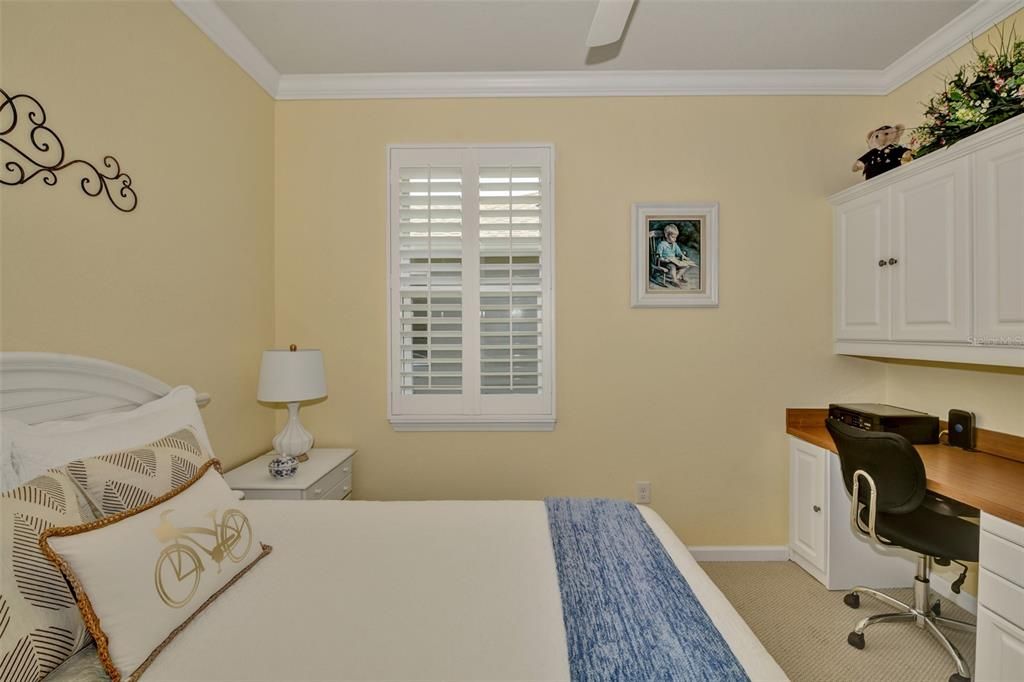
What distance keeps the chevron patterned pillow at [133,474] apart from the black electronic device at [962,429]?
3.22 metres

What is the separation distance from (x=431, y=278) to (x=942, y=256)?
249 centimetres

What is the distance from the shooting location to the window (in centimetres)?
262

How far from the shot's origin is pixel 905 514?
1.86 m

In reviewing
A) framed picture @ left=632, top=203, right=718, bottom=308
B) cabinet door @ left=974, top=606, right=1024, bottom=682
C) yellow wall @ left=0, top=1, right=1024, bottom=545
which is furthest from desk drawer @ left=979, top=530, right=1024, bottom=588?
framed picture @ left=632, top=203, right=718, bottom=308

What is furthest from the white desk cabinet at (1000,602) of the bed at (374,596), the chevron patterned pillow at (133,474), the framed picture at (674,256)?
the chevron patterned pillow at (133,474)

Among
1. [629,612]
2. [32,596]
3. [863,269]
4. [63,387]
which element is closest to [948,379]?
[863,269]

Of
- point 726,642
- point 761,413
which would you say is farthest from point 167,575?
point 761,413

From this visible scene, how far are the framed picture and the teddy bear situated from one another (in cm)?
78

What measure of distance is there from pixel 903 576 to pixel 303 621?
293 centimetres

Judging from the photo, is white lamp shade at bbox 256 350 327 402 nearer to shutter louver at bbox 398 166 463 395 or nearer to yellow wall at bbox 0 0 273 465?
yellow wall at bbox 0 0 273 465

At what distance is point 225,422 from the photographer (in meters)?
2.22

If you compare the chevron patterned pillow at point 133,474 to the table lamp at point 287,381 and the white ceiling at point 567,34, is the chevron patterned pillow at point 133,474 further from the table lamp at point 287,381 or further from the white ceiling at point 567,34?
the white ceiling at point 567,34

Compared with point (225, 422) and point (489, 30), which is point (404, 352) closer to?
point (225, 422)

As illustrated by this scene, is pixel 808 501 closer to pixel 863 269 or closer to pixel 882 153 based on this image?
pixel 863 269
